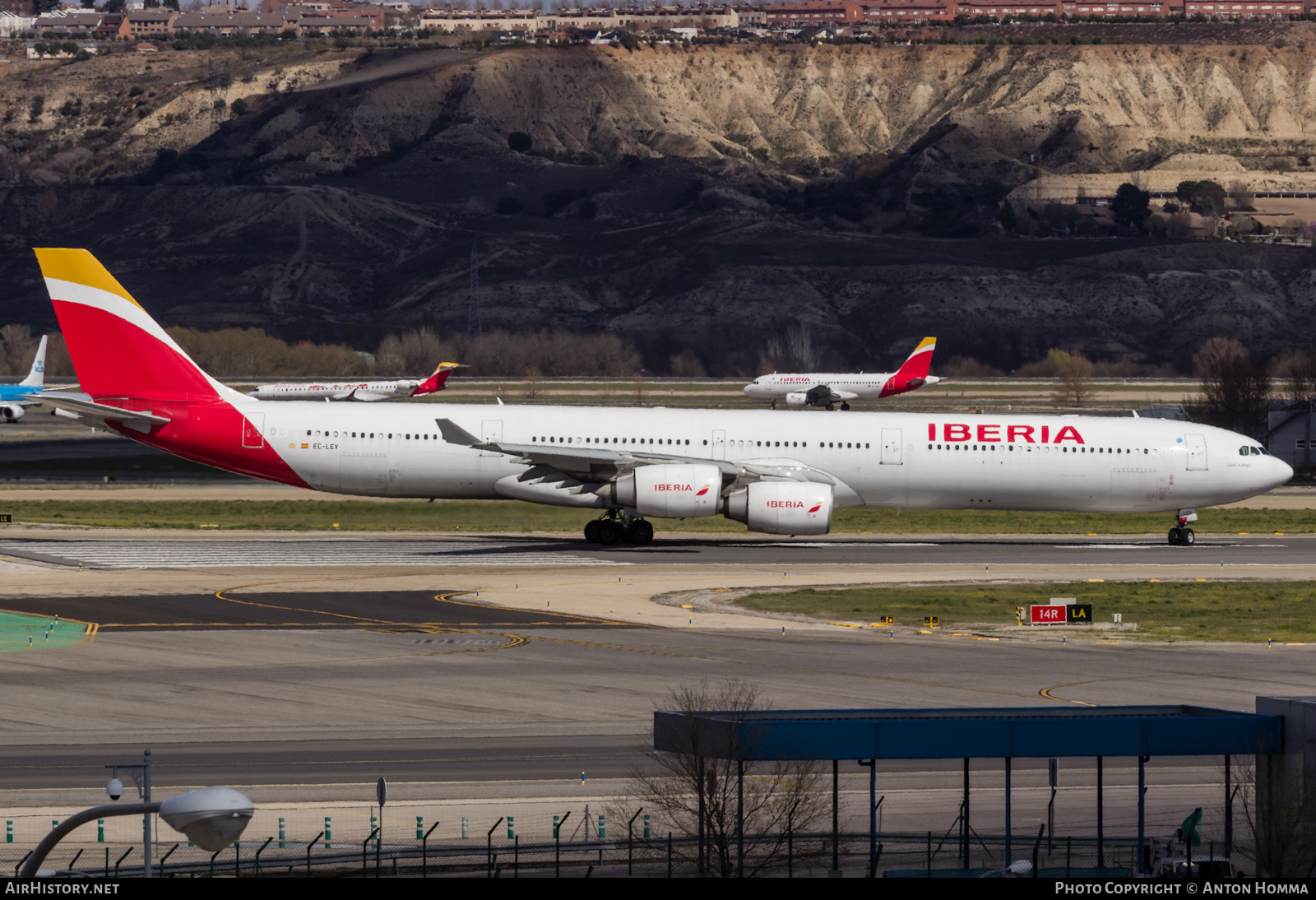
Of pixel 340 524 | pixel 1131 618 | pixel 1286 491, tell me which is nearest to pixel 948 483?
pixel 1131 618

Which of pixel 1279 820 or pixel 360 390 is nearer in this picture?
pixel 1279 820

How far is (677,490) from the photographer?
2191 inches

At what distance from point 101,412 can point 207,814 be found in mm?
46612

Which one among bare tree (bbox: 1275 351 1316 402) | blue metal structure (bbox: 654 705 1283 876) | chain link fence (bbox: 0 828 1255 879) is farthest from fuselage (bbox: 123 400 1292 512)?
bare tree (bbox: 1275 351 1316 402)

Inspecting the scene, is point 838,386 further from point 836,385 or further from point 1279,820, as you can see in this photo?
point 1279,820

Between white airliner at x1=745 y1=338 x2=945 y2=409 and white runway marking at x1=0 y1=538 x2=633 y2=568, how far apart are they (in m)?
82.1

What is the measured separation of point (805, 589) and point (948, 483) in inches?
476

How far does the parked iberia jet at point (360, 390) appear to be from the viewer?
126250 mm

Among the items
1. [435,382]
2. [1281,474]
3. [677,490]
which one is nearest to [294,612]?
[677,490]

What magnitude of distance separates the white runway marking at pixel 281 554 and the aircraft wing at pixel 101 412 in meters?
4.36

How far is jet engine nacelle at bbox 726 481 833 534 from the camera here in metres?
55.5

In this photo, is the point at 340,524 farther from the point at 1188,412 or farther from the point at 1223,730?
the point at 1188,412

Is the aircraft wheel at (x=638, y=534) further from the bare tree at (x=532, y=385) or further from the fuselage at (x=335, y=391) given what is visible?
the bare tree at (x=532, y=385)

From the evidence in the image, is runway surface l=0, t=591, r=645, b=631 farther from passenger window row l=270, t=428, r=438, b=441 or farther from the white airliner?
the white airliner
